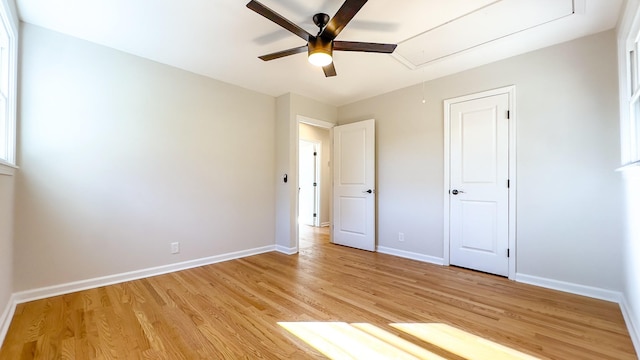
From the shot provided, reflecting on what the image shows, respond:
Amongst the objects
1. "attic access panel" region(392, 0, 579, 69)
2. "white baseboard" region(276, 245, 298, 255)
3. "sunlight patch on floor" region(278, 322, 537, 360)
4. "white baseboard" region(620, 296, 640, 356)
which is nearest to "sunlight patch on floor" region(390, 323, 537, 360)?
"sunlight patch on floor" region(278, 322, 537, 360)

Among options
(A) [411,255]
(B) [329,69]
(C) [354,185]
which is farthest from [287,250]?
(B) [329,69]

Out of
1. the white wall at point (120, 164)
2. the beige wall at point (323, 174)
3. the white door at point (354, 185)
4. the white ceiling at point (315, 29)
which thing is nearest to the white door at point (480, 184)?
the white ceiling at point (315, 29)

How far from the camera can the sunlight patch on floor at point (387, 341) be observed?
1.66 metres

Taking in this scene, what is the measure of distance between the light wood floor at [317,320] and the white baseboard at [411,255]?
442 millimetres

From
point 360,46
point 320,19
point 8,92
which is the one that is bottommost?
point 8,92

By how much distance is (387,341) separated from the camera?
1.79m

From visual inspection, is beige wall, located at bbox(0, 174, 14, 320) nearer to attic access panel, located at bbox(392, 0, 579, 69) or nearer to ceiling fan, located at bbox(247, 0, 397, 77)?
ceiling fan, located at bbox(247, 0, 397, 77)

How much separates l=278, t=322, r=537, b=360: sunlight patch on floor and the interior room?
28 millimetres

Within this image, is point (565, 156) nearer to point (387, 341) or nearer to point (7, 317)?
point (387, 341)

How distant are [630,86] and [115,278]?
4818 millimetres

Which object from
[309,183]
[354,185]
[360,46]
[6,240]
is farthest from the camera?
[309,183]

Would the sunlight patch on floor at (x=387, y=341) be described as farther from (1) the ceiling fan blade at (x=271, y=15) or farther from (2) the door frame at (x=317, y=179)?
(2) the door frame at (x=317, y=179)

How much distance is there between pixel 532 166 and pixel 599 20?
4.31 feet

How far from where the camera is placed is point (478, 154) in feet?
10.4
